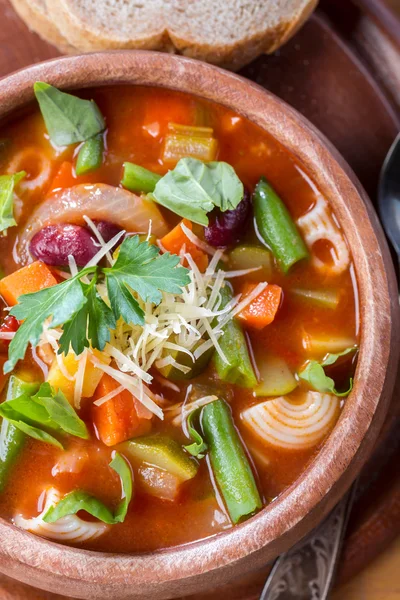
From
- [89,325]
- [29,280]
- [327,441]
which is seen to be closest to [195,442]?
[327,441]

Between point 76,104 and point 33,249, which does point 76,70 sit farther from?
point 33,249

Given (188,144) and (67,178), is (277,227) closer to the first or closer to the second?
(188,144)

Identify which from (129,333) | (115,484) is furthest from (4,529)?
(129,333)

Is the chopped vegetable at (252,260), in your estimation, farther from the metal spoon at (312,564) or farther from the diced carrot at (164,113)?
the metal spoon at (312,564)

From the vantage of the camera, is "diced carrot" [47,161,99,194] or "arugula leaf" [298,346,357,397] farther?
"diced carrot" [47,161,99,194]

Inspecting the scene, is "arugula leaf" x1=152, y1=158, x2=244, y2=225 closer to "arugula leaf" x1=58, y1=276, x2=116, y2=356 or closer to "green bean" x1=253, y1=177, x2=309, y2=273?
"green bean" x1=253, y1=177, x2=309, y2=273

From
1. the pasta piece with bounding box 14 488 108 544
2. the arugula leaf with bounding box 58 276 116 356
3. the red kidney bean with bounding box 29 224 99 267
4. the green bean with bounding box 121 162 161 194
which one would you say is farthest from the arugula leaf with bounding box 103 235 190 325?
the pasta piece with bounding box 14 488 108 544
